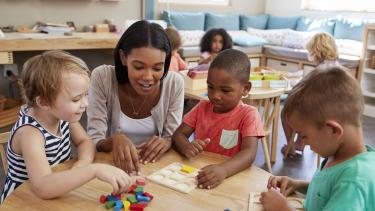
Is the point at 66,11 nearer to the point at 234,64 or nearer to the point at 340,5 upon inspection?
the point at 234,64

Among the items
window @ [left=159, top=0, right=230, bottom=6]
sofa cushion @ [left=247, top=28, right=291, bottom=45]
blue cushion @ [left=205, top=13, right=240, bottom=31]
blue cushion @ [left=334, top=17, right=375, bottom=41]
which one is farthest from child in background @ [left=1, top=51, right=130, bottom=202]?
sofa cushion @ [left=247, top=28, right=291, bottom=45]

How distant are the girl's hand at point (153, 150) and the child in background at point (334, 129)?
0.59m

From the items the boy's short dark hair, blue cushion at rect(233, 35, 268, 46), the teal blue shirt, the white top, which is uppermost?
the boy's short dark hair

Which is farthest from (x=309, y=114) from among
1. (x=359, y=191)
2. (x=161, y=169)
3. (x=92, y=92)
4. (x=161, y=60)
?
(x=92, y=92)

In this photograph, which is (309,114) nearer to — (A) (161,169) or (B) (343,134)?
(B) (343,134)

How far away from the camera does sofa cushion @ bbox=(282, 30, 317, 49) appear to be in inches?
229

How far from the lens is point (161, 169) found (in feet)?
3.96

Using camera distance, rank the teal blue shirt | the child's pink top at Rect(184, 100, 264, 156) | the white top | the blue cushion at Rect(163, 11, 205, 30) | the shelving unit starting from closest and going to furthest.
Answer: the teal blue shirt < the child's pink top at Rect(184, 100, 264, 156) < the white top < the shelving unit < the blue cushion at Rect(163, 11, 205, 30)

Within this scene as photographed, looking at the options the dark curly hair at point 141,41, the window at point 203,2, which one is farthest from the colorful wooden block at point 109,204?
the window at point 203,2

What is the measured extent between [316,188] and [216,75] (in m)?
0.69

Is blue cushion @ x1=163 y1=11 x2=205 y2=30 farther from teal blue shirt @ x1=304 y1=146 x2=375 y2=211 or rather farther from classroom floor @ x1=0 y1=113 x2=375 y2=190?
teal blue shirt @ x1=304 y1=146 x2=375 y2=211

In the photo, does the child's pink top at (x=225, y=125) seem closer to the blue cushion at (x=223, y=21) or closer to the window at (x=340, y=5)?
the blue cushion at (x=223, y=21)

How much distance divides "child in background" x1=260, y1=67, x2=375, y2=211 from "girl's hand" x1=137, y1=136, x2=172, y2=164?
23.2 inches

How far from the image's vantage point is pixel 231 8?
672 cm
